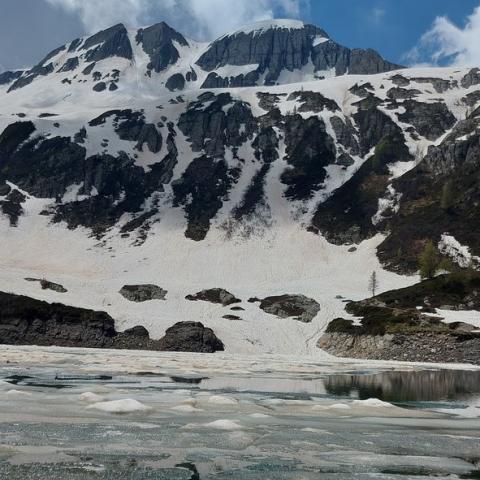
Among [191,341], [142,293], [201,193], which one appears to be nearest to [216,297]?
[142,293]

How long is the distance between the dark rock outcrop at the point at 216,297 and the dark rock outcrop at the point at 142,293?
Answer: 515 cm

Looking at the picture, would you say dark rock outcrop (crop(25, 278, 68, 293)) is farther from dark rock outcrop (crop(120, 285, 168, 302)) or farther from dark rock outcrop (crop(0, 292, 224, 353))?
dark rock outcrop (crop(0, 292, 224, 353))

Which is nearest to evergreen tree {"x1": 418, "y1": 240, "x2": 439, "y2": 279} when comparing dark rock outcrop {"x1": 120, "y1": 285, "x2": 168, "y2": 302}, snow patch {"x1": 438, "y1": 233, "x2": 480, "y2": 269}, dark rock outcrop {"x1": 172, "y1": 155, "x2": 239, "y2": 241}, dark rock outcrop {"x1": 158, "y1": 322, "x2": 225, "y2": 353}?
snow patch {"x1": 438, "y1": 233, "x2": 480, "y2": 269}

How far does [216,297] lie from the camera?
104188 millimetres

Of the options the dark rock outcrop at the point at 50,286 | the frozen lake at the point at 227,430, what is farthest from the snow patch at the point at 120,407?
the dark rock outcrop at the point at 50,286

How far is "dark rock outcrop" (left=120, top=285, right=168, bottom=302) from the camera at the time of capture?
4003 inches

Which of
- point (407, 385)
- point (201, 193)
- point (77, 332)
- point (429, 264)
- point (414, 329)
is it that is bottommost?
point (407, 385)

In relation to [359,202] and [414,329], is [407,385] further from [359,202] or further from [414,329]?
[359,202]

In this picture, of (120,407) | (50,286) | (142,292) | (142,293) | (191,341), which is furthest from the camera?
(142,292)

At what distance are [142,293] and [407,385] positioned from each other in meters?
69.1

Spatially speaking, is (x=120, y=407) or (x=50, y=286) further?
(x=50, y=286)

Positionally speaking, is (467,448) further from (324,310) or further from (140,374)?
(324,310)

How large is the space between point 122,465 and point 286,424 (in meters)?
8.69

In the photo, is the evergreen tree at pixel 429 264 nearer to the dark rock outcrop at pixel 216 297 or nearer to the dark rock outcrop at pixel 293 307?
the dark rock outcrop at pixel 293 307
